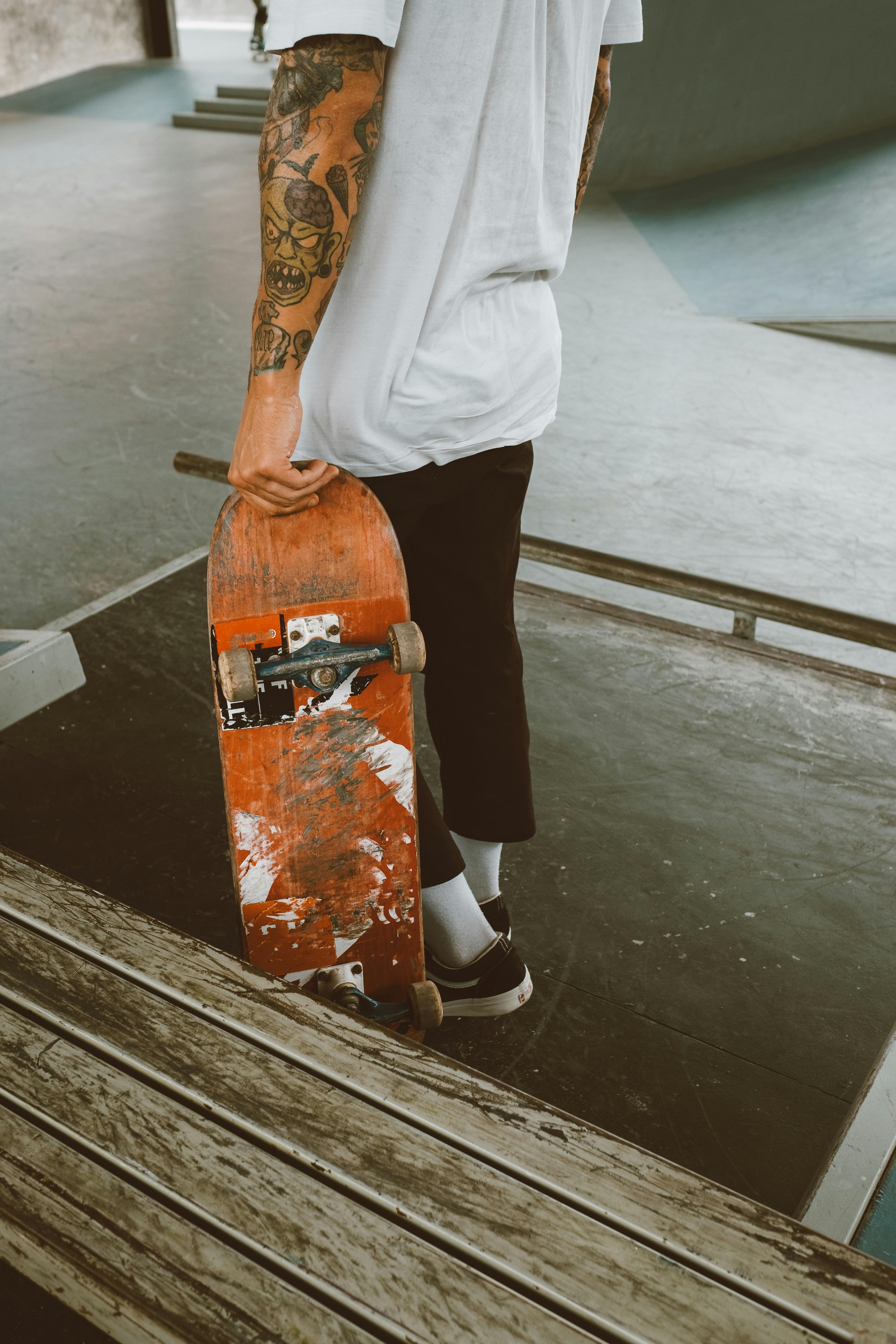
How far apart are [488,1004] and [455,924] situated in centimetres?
17

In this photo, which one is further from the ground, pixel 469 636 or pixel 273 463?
pixel 273 463

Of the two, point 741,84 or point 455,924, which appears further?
point 741,84

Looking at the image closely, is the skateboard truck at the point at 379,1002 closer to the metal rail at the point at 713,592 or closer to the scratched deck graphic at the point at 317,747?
the scratched deck graphic at the point at 317,747

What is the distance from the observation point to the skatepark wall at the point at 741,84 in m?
8.55

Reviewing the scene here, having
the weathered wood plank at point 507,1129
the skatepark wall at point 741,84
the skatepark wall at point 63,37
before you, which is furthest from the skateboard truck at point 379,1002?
the skatepark wall at point 63,37

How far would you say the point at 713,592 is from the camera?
238 centimetres

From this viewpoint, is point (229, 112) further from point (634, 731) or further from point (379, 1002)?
point (379, 1002)

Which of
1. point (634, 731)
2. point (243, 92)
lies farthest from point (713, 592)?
point (243, 92)

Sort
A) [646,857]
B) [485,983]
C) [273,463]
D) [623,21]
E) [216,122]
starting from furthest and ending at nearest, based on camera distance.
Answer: [216,122] → [646,857] → [485,983] → [623,21] → [273,463]

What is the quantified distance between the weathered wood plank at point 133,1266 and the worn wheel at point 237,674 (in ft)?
1.66

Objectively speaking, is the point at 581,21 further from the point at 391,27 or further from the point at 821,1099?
the point at 821,1099

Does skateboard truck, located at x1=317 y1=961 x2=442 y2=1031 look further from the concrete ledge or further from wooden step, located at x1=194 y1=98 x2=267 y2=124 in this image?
wooden step, located at x1=194 y1=98 x2=267 y2=124

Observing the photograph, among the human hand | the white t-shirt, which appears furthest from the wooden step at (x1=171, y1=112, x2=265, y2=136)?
the human hand

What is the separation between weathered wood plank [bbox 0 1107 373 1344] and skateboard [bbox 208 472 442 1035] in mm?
490
